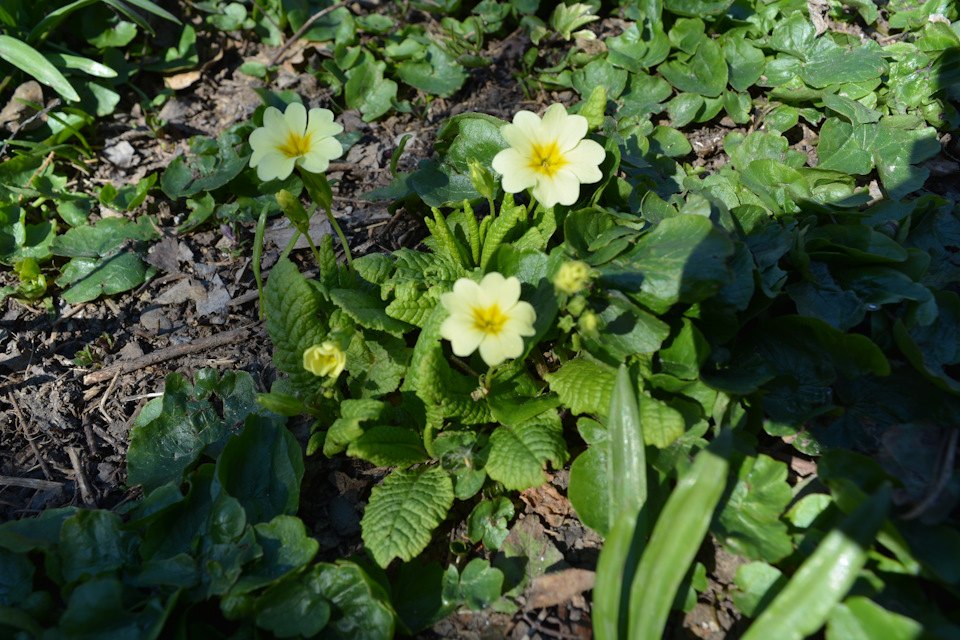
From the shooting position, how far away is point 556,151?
223 cm

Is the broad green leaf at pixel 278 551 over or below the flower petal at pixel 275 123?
below

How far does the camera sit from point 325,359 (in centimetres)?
209

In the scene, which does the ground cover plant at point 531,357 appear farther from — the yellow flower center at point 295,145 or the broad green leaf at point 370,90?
the broad green leaf at point 370,90

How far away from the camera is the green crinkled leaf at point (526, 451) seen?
6.33 ft

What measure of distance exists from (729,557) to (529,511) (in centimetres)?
66

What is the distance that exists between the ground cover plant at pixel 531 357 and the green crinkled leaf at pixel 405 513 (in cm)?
1

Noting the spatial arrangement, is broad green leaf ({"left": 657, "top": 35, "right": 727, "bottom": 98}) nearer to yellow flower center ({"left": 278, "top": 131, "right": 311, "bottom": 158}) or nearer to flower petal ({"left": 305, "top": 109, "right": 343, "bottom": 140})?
flower petal ({"left": 305, "top": 109, "right": 343, "bottom": 140})

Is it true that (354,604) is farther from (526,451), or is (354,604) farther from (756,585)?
(756,585)

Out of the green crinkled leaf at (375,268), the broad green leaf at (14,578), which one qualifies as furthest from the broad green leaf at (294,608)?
the green crinkled leaf at (375,268)

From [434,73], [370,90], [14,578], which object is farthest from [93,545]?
[434,73]

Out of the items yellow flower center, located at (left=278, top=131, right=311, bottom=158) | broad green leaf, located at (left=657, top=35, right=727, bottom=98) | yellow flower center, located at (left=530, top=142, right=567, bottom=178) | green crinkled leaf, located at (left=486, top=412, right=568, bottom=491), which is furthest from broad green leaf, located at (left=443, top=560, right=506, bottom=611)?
broad green leaf, located at (left=657, top=35, right=727, bottom=98)

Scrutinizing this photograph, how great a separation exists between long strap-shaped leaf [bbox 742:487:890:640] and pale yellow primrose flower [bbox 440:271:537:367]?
3.07ft

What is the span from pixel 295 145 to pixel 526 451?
1436 millimetres

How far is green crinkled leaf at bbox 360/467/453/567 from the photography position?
1918 mm
